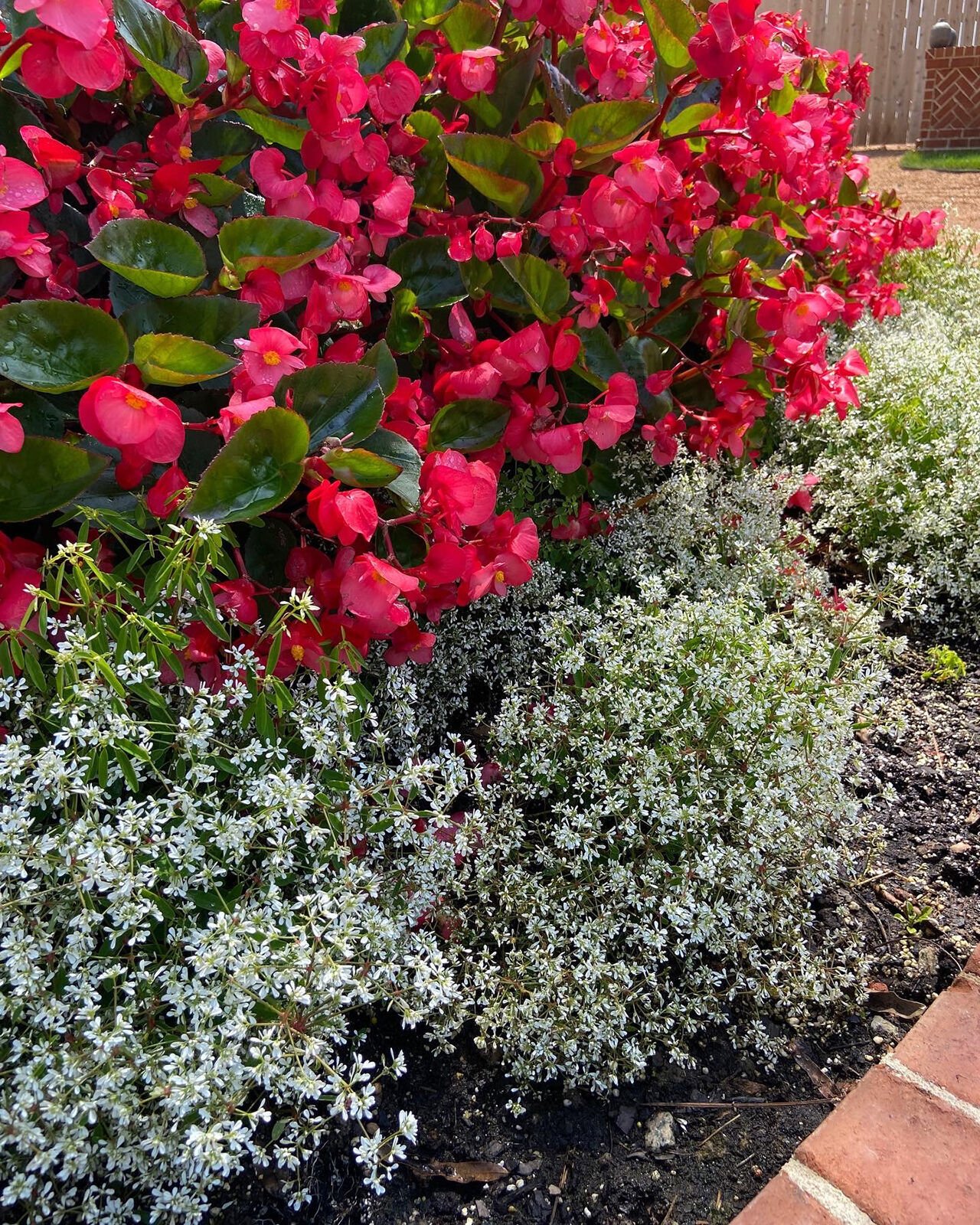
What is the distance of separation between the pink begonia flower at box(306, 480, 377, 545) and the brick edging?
0.87 metres

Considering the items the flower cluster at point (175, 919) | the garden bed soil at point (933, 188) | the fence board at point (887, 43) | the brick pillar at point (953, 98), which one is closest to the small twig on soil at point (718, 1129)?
the flower cluster at point (175, 919)

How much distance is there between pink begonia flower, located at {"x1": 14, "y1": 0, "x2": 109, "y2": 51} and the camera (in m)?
1.01

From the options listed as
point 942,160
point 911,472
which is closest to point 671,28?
point 911,472

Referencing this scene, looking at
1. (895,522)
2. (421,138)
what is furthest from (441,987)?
(895,522)

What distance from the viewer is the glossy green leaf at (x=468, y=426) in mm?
1483

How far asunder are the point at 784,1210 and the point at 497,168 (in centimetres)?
144

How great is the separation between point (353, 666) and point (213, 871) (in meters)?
0.30

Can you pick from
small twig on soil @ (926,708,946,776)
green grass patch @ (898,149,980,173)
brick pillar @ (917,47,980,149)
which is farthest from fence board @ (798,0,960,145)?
small twig on soil @ (926,708,946,776)

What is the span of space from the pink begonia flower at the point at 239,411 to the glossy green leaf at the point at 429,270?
44cm

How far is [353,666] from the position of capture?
1239 millimetres

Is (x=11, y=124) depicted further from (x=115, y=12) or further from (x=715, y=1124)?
(x=715, y=1124)

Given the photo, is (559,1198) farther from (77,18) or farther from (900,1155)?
(77,18)

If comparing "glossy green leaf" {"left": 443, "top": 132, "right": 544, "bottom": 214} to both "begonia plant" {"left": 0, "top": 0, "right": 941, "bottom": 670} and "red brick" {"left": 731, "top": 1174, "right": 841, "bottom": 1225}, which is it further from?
"red brick" {"left": 731, "top": 1174, "right": 841, "bottom": 1225}

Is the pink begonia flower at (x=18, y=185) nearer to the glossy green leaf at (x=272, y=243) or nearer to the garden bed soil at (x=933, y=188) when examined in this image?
the glossy green leaf at (x=272, y=243)
